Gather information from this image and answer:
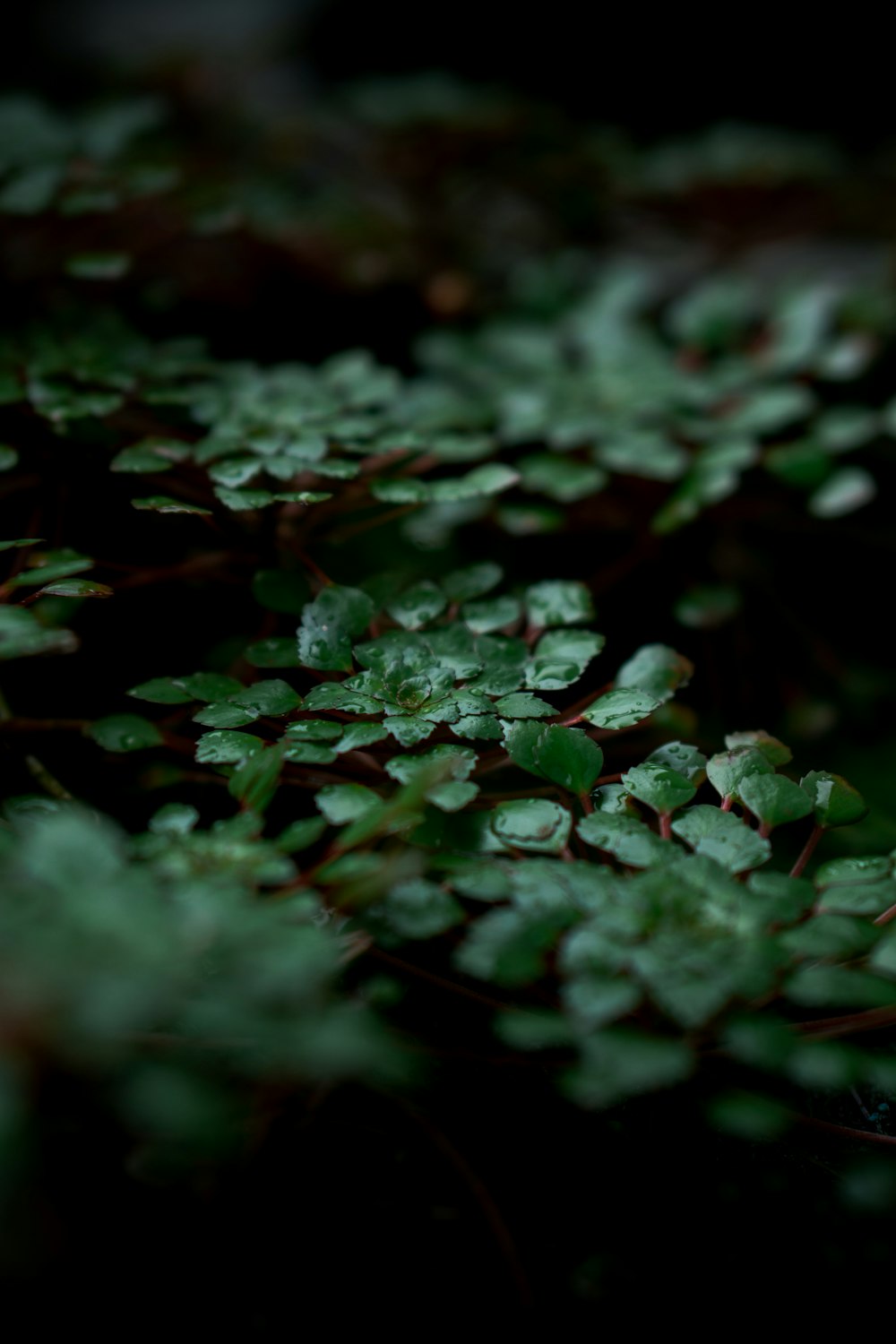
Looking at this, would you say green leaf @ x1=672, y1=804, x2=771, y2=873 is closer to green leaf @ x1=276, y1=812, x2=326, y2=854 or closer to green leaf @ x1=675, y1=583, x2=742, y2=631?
green leaf @ x1=276, y1=812, x2=326, y2=854

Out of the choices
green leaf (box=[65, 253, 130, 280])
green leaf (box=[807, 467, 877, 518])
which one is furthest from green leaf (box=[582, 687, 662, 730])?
green leaf (box=[65, 253, 130, 280])

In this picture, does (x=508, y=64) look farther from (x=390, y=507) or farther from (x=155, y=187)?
(x=390, y=507)

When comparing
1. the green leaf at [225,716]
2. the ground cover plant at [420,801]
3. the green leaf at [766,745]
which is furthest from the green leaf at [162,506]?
the green leaf at [766,745]

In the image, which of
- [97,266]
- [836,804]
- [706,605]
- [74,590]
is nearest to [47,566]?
[74,590]

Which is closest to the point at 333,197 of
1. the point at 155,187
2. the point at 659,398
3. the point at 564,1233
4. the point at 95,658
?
the point at 155,187

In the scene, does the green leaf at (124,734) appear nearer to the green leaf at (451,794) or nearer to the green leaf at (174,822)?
the green leaf at (174,822)

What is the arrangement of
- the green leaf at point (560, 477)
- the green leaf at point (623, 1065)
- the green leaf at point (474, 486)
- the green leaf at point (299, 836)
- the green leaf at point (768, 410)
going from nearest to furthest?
1. the green leaf at point (623, 1065)
2. the green leaf at point (299, 836)
3. the green leaf at point (474, 486)
4. the green leaf at point (560, 477)
5. the green leaf at point (768, 410)
